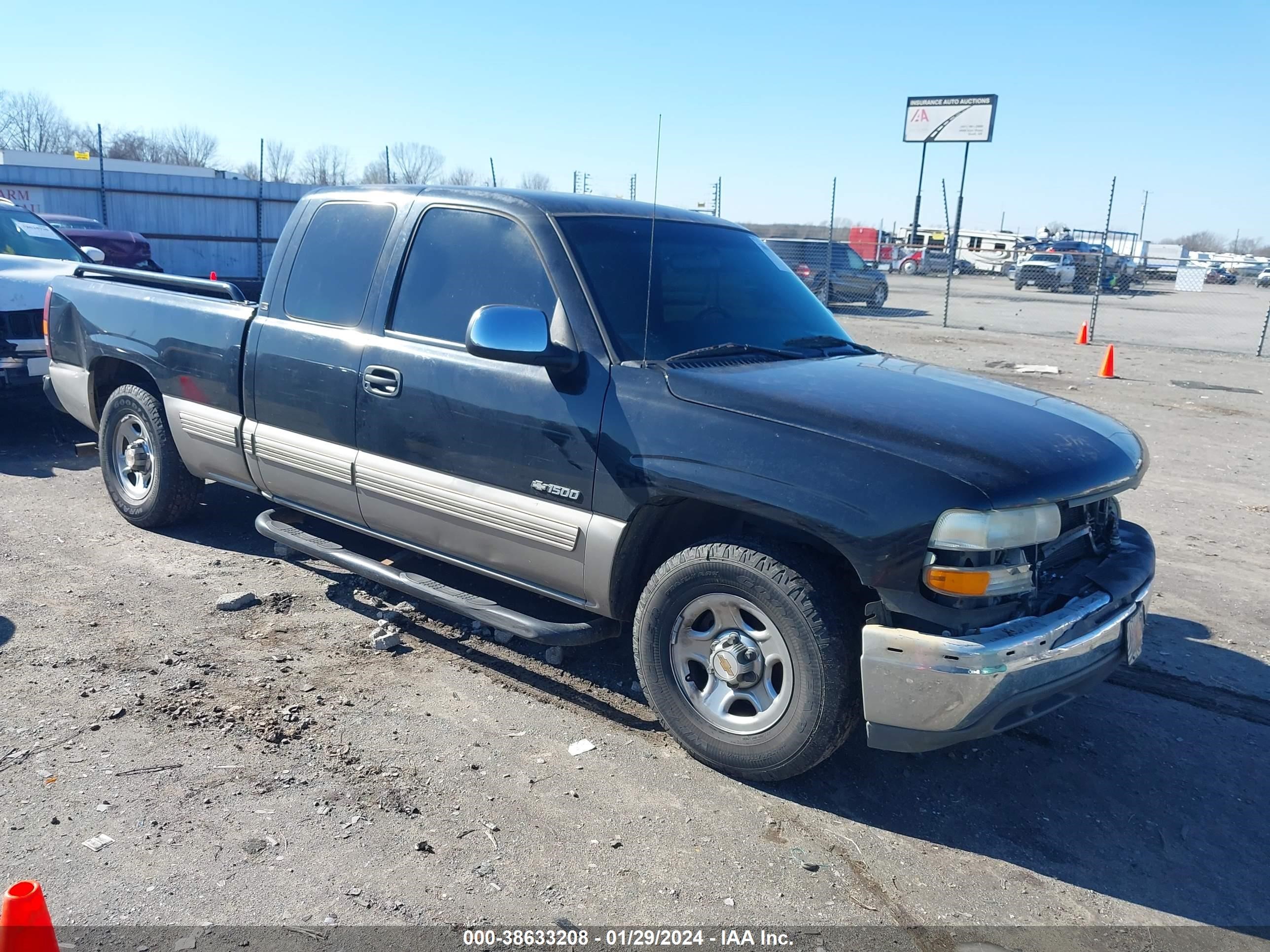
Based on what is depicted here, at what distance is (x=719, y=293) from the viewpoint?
171 inches

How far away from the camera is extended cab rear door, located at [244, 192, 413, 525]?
4.56m

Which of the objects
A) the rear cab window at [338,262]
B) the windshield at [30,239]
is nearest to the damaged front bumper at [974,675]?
the rear cab window at [338,262]

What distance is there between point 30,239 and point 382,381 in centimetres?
672

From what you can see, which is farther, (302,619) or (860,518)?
(302,619)

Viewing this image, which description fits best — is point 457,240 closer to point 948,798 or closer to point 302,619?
point 302,619

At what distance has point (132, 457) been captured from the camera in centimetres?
598

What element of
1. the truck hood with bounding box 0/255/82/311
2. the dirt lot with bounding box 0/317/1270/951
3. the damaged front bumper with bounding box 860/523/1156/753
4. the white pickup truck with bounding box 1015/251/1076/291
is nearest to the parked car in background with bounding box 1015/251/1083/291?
the white pickup truck with bounding box 1015/251/1076/291

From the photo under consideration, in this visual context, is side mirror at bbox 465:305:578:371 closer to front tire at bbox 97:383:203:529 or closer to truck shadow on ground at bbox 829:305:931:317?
front tire at bbox 97:383:203:529

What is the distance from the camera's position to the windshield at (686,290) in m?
3.93

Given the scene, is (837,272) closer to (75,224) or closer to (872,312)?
(872,312)

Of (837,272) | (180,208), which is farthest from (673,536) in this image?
(837,272)

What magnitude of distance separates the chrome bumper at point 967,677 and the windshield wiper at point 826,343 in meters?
1.58

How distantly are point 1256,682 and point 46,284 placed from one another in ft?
28.5

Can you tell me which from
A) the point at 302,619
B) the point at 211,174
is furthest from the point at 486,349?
the point at 211,174
